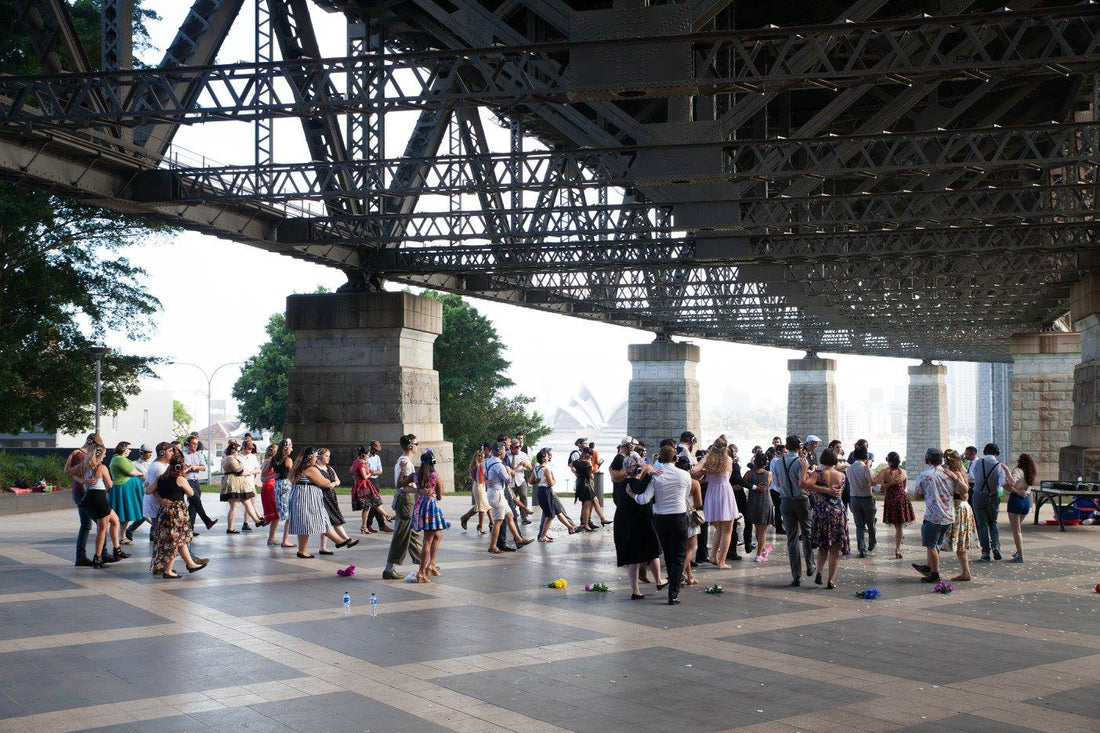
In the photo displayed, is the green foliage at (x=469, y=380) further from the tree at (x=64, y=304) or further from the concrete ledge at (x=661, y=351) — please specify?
the tree at (x=64, y=304)

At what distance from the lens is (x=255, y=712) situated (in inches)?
328

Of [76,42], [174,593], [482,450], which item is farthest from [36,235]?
[174,593]

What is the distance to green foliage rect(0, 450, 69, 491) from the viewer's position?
30.0 metres

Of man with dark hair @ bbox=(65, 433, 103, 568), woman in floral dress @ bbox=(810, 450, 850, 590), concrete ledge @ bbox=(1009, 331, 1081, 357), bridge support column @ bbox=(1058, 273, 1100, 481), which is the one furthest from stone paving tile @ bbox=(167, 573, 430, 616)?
concrete ledge @ bbox=(1009, 331, 1081, 357)

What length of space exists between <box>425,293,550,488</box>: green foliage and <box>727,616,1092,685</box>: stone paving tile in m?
59.4

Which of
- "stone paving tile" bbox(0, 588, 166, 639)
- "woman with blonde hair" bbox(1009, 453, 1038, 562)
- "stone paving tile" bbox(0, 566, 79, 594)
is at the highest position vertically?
"woman with blonde hair" bbox(1009, 453, 1038, 562)

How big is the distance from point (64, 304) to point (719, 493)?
22.3 metres

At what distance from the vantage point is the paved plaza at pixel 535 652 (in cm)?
827

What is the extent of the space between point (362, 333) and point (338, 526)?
51.5 ft

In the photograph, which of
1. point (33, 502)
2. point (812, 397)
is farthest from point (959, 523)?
point (812, 397)

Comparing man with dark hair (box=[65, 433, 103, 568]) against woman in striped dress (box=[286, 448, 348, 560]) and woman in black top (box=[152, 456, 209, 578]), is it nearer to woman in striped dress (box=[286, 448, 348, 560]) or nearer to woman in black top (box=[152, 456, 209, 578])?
woman in black top (box=[152, 456, 209, 578])

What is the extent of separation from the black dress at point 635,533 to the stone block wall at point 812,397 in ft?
249

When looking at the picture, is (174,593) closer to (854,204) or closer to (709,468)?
(709,468)

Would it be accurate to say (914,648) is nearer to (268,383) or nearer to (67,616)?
(67,616)
